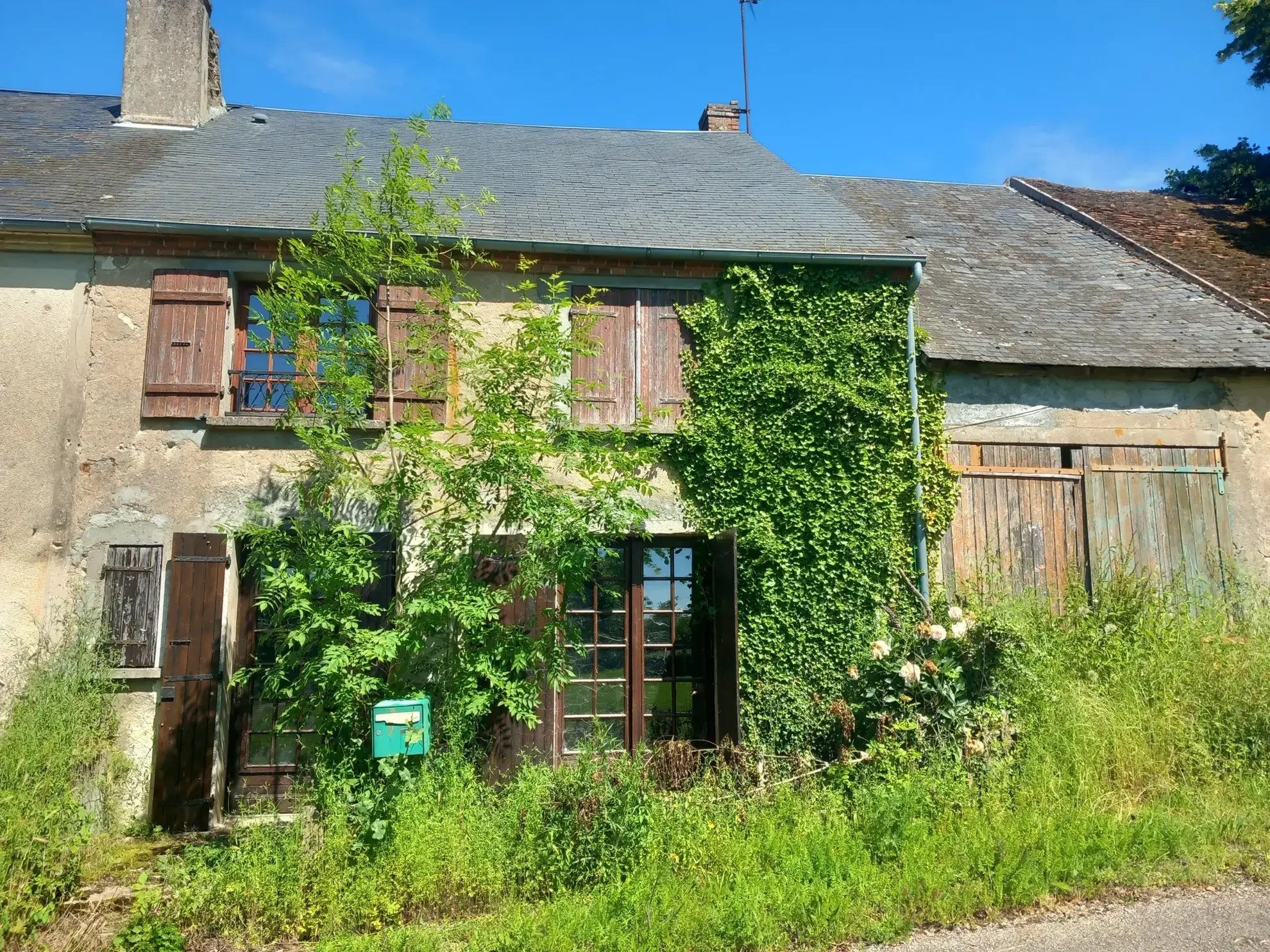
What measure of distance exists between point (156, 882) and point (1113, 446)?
834 centimetres

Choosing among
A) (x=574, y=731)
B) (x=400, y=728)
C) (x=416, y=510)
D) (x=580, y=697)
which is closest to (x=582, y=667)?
(x=580, y=697)

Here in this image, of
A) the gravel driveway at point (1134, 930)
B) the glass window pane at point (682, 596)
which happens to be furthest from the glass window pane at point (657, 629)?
the gravel driveway at point (1134, 930)

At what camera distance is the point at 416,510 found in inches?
265

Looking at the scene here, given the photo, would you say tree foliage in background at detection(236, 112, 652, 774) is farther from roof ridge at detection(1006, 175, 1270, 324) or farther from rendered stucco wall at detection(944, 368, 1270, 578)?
roof ridge at detection(1006, 175, 1270, 324)

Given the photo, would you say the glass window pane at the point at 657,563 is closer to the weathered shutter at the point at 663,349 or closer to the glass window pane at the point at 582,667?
the glass window pane at the point at 582,667

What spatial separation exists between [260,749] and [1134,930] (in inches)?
233

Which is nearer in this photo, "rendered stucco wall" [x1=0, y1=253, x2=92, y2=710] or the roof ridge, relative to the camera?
"rendered stucco wall" [x1=0, y1=253, x2=92, y2=710]

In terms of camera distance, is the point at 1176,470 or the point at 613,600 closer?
the point at 613,600

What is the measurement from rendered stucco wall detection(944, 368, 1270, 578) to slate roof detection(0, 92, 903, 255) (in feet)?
5.42

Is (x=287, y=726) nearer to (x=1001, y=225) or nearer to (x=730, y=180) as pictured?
(x=730, y=180)

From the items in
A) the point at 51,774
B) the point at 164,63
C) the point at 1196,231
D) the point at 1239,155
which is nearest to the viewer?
the point at 51,774

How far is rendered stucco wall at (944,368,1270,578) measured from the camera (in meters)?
8.23

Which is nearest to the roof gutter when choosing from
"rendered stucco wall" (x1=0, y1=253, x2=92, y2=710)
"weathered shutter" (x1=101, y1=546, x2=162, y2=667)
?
"rendered stucco wall" (x1=0, y1=253, x2=92, y2=710)

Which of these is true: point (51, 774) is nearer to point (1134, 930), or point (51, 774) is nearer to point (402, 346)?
point (402, 346)
